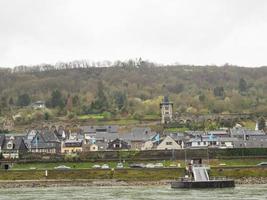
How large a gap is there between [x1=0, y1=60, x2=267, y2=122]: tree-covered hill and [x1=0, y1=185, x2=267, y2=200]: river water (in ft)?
266

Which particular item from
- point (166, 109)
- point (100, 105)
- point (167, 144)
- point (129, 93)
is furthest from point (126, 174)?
point (129, 93)

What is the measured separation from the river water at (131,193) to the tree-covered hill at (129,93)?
80999 millimetres

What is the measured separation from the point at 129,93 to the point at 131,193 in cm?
12333

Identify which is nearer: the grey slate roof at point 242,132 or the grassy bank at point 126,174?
the grassy bank at point 126,174

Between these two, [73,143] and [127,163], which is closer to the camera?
[127,163]

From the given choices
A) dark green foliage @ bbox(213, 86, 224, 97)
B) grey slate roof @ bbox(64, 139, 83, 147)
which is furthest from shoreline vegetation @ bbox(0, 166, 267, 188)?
dark green foliage @ bbox(213, 86, 224, 97)

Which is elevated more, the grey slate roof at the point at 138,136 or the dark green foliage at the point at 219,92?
the dark green foliage at the point at 219,92

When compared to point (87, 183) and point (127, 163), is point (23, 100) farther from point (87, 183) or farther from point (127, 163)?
point (87, 183)

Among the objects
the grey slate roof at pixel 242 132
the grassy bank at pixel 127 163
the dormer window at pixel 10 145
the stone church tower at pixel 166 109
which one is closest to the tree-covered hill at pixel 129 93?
the stone church tower at pixel 166 109

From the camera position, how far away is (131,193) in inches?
2088

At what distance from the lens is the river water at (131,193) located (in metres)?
48.8

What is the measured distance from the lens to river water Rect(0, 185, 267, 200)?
4875cm

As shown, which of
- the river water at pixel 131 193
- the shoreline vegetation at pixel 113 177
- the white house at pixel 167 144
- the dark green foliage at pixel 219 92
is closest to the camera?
the river water at pixel 131 193

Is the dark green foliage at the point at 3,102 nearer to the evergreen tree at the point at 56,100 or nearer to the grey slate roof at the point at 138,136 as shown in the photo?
the evergreen tree at the point at 56,100
